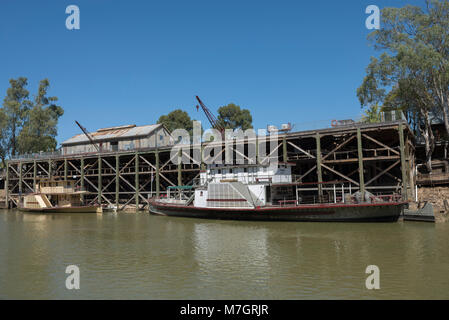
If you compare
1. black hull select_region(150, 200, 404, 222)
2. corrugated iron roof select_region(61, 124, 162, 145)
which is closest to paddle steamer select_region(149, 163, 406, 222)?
black hull select_region(150, 200, 404, 222)

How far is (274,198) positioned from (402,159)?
12773 mm

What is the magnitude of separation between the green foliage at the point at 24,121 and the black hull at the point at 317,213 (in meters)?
43.5

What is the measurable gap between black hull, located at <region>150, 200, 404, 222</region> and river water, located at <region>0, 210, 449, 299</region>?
74.8 inches

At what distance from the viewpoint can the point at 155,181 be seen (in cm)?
4794

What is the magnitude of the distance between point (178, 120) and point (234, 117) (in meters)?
14.0

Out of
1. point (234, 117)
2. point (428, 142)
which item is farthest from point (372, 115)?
point (234, 117)

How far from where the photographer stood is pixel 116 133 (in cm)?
5625

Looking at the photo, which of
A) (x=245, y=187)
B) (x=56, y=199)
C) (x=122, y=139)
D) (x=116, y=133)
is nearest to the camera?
(x=245, y=187)

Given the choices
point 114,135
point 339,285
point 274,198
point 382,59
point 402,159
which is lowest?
point 339,285

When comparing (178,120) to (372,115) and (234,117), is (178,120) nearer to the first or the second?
(234,117)
